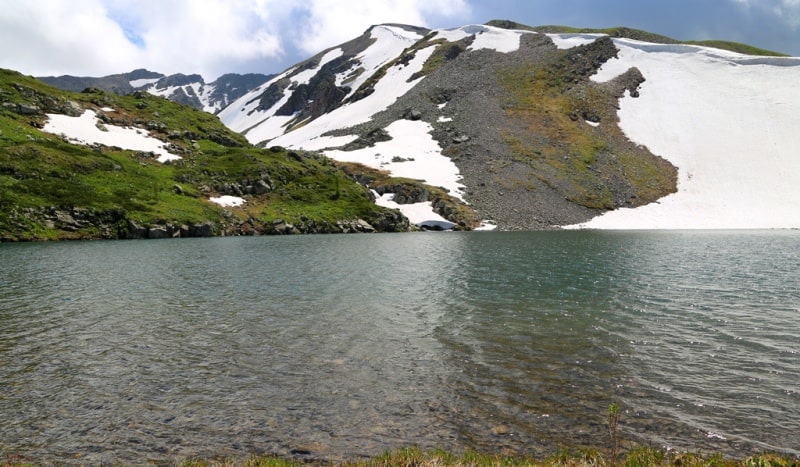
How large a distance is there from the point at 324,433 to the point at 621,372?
10.1m

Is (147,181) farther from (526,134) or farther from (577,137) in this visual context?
(577,137)

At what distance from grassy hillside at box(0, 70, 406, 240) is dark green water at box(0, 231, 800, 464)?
46130 mm

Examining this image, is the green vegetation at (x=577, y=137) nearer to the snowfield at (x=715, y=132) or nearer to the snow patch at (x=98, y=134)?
the snowfield at (x=715, y=132)

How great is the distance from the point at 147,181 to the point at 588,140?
128 m

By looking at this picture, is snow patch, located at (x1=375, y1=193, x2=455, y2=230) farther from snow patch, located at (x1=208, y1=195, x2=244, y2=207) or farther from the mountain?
snow patch, located at (x1=208, y1=195, x2=244, y2=207)

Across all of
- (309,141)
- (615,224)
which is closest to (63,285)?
(615,224)

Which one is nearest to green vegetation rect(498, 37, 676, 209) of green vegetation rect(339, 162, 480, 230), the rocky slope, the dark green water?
the rocky slope

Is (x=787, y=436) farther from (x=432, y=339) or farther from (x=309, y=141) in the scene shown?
(x=309, y=141)

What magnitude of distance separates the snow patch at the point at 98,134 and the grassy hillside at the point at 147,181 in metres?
2.18

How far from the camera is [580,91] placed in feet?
562

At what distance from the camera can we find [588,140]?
146750 mm

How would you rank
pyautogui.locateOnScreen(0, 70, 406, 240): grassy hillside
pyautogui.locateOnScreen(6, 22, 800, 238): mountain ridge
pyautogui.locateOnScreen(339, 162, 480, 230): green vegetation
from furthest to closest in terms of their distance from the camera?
1. pyautogui.locateOnScreen(6, 22, 800, 238): mountain ridge
2. pyautogui.locateOnScreen(339, 162, 480, 230): green vegetation
3. pyautogui.locateOnScreen(0, 70, 406, 240): grassy hillside

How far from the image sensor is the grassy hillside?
72312 mm

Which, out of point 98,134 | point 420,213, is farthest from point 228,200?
point 420,213
